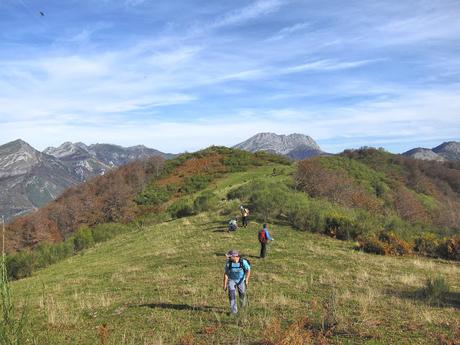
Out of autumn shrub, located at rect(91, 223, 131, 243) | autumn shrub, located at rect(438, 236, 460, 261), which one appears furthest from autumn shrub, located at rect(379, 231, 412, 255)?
autumn shrub, located at rect(91, 223, 131, 243)

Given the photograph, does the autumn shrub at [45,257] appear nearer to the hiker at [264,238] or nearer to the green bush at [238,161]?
the hiker at [264,238]

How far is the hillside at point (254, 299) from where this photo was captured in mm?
9242

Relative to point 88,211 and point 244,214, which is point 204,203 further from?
point 88,211

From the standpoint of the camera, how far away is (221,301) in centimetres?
1254

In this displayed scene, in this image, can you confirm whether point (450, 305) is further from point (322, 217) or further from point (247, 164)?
point (247, 164)

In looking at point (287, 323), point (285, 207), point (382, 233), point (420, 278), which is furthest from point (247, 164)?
point (287, 323)

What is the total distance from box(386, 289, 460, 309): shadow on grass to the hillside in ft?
0.12

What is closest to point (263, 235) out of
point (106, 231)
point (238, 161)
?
point (106, 231)

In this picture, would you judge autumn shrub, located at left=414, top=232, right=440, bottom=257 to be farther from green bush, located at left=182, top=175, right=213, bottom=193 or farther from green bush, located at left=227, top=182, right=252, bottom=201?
green bush, located at left=182, top=175, right=213, bottom=193

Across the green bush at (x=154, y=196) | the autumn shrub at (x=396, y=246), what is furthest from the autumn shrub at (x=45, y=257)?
the green bush at (x=154, y=196)

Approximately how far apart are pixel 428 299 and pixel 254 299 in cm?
535

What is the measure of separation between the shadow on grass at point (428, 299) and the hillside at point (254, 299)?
0.04 metres

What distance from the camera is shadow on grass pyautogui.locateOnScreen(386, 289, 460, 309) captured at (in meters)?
12.2

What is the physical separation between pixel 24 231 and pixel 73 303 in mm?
60841
